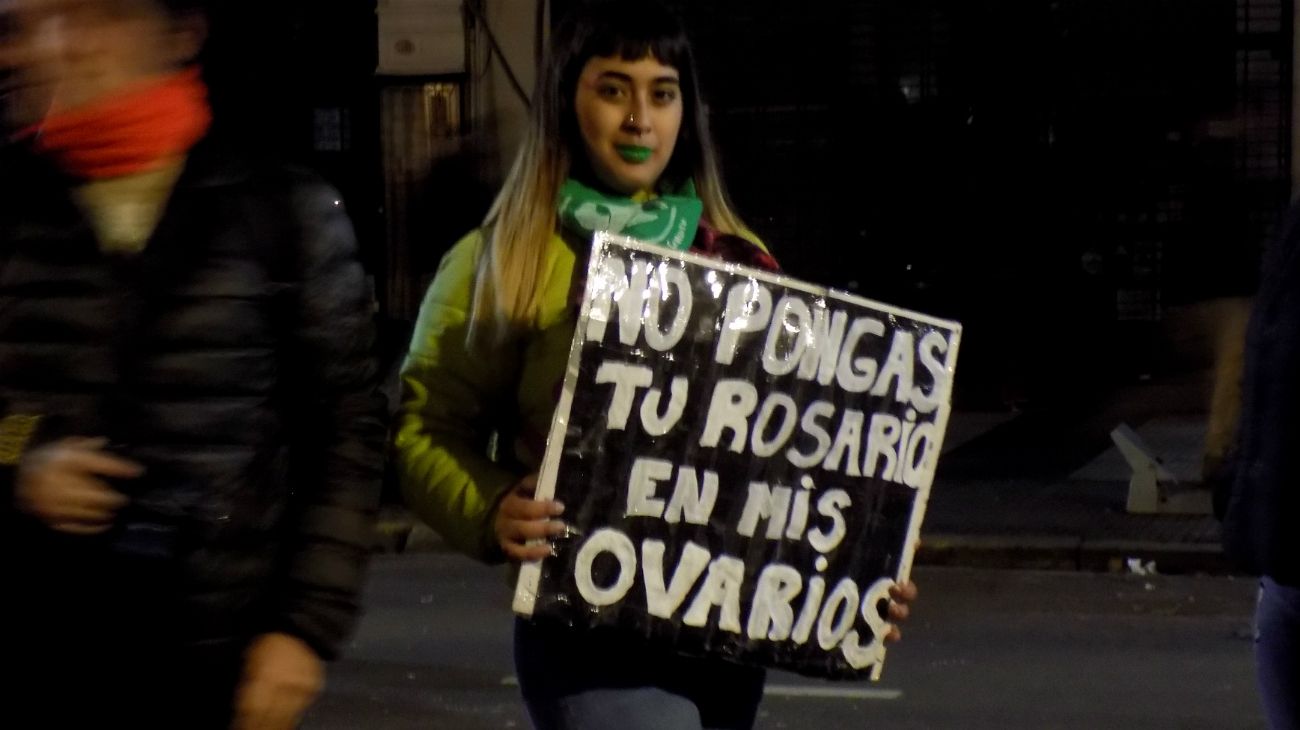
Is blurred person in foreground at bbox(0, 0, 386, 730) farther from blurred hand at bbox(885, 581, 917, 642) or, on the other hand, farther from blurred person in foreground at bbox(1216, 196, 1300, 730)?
blurred person in foreground at bbox(1216, 196, 1300, 730)

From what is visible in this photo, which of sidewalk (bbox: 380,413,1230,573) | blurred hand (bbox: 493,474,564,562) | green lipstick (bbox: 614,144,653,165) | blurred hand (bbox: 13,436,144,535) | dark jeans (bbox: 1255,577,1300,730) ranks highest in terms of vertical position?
green lipstick (bbox: 614,144,653,165)

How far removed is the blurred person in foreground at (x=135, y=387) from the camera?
257 centimetres

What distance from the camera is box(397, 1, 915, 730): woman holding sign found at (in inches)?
117

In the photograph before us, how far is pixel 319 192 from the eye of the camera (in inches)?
108

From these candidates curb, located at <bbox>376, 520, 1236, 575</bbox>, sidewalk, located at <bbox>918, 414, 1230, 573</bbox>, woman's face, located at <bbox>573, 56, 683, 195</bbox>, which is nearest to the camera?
woman's face, located at <bbox>573, 56, 683, 195</bbox>

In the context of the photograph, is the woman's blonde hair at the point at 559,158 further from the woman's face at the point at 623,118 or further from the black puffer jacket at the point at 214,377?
the black puffer jacket at the point at 214,377

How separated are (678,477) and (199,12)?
97 centimetres

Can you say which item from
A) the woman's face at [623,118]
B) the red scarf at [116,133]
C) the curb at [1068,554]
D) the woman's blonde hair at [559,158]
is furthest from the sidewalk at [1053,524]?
the red scarf at [116,133]

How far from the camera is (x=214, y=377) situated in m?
2.60

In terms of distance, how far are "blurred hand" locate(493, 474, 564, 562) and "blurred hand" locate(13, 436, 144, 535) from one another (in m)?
0.59

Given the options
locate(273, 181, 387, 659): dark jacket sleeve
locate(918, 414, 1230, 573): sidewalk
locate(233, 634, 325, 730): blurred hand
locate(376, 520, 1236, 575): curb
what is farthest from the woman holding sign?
locate(918, 414, 1230, 573): sidewalk

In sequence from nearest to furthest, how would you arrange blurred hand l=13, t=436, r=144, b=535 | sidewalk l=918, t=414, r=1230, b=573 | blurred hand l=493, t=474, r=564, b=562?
blurred hand l=13, t=436, r=144, b=535 < blurred hand l=493, t=474, r=564, b=562 < sidewalk l=918, t=414, r=1230, b=573

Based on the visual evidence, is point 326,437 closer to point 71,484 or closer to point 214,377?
point 214,377

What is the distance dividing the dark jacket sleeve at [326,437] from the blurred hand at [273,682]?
3cm
